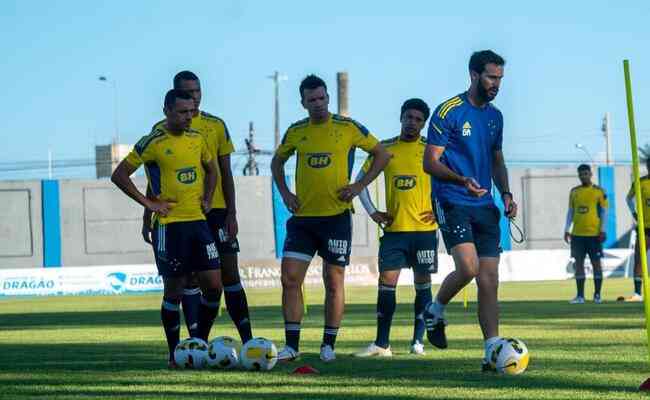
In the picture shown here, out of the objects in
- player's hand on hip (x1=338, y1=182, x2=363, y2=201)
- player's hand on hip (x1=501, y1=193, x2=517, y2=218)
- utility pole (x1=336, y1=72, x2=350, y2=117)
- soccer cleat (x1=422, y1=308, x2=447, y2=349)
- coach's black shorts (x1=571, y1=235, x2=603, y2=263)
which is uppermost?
utility pole (x1=336, y1=72, x2=350, y2=117)

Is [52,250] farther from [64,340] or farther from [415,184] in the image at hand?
[415,184]

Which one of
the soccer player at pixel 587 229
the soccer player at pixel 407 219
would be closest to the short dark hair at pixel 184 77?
the soccer player at pixel 407 219

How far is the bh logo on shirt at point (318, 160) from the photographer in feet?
37.3

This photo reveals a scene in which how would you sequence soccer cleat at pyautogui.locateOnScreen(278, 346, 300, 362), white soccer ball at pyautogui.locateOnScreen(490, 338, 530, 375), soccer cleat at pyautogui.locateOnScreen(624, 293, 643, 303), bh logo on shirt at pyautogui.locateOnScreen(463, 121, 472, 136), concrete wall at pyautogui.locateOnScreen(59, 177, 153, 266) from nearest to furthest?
white soccer ball at pyautogui.locateOnScreen(490, 338, 530, 375), bh logo on shirt at pyautogui.locateOnScreen(463, 121, 472, 136), soccer cleat at pyautogui.locateOnScreen(278, 346, 300, 362), soccer cleat at pyautogui.locateOnScreen(624, 293, 643, 303), concrete wall at pyautogui.locateOnScreen(59, 177, 153, 266)

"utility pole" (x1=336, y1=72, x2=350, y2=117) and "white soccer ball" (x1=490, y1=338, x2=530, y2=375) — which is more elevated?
"utility pole" (x1=336, y1=72, x2=350, y2=117)

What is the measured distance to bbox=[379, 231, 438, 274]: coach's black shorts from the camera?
1256 centimetres

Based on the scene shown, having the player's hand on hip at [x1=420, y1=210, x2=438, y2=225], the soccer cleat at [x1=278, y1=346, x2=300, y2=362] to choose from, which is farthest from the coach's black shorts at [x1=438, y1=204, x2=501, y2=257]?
the player's hand on hip at [x1=420, y1=210, x2=438, y2=225]

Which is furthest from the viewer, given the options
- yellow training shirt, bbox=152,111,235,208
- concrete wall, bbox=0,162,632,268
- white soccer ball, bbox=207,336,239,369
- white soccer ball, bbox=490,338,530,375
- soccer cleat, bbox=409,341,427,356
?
concrete wall, bbox=0,162,632,268

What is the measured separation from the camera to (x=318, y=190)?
37.2ft

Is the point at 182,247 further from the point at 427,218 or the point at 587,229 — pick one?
the point at 587,229

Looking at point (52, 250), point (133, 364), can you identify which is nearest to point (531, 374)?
point (133, 364)

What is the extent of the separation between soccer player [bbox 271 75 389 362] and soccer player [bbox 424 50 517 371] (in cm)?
138

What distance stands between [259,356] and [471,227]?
184 centimetres

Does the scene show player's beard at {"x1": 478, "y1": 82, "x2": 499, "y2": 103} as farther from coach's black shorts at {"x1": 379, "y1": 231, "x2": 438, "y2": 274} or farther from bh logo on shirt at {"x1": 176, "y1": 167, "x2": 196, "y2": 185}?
coach's black shorts at {"x1": 379, "y1": 231, "x2": 438, "y2": 274}
